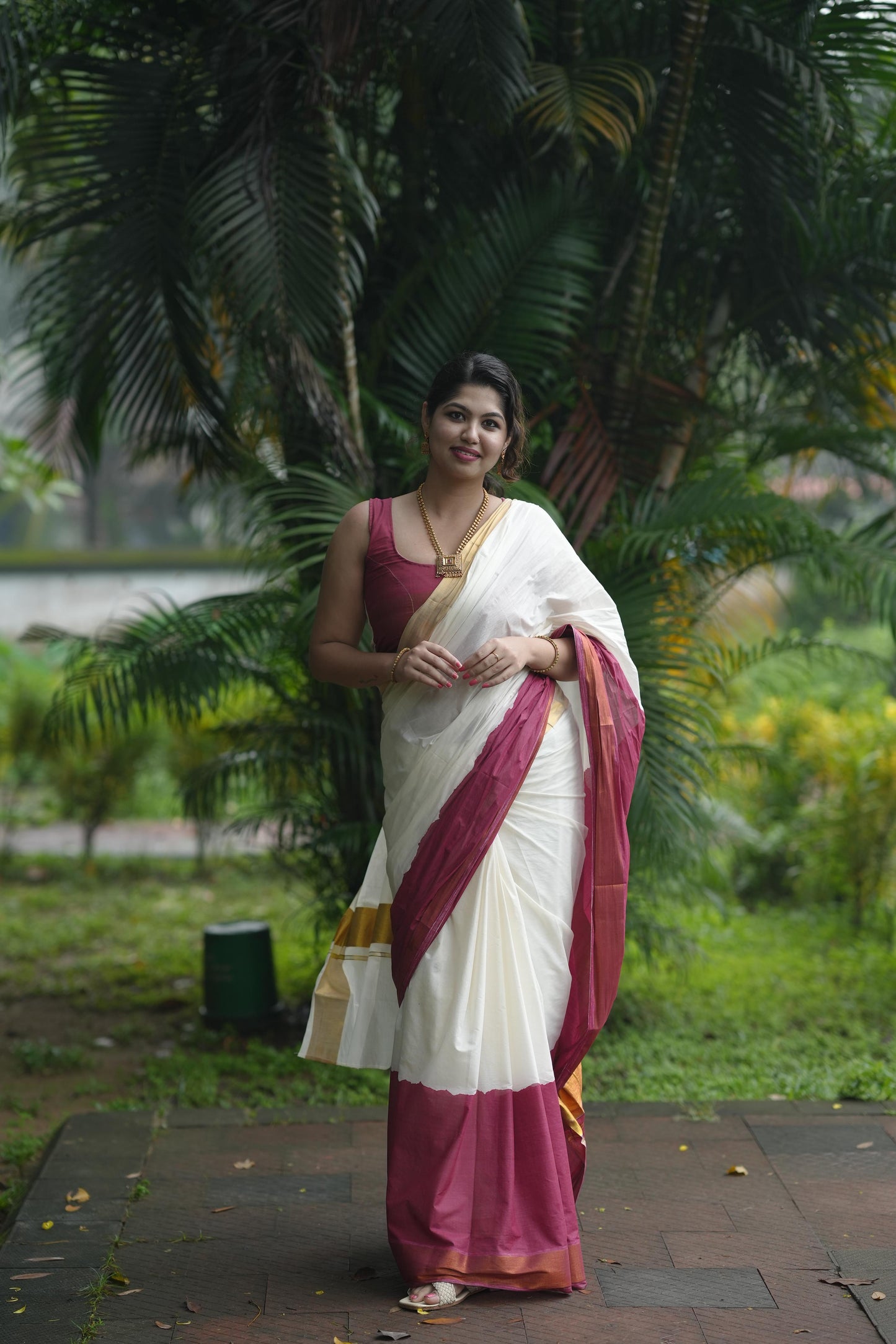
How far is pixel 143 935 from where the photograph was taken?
685cm

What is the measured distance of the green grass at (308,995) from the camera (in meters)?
4.43

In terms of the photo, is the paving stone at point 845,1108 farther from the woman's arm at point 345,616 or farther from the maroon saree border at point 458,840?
the woman's arm at point 345,616

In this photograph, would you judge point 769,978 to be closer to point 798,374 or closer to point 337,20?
point 798,374

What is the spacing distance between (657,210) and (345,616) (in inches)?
89.5

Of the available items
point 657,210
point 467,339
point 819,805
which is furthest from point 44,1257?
point 819,805

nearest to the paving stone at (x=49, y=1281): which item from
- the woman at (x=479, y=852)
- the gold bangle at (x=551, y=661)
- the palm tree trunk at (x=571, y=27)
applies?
the woman at (x=479, y=852)

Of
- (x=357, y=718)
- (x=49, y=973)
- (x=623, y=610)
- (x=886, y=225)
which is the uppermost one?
(x=886, y=225)

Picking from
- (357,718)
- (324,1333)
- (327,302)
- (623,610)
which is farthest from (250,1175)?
(327,302)

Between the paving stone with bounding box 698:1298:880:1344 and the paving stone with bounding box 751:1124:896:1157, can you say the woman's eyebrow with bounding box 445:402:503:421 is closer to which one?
the paving stone with bounding box 698:1298:880:1344

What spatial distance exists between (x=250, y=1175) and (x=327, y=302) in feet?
8.66

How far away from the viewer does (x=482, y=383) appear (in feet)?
9.69

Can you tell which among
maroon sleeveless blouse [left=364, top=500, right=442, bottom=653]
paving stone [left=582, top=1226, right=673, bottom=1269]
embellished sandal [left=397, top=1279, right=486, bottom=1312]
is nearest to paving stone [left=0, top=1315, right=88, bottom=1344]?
embellished sandal [left=397, top=1279, right=486, bottom=1312]

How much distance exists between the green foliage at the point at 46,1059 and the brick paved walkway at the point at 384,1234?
0.89 metres

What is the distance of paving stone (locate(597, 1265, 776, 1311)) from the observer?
284 cm
